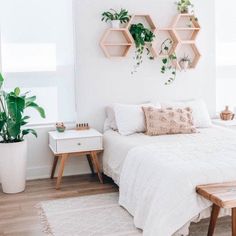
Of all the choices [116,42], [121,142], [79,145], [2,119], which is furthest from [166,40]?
[2,119]

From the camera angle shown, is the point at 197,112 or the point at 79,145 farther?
the point at 197,112

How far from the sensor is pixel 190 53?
5262 millimetres

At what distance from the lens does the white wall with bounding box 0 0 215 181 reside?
4793 mm

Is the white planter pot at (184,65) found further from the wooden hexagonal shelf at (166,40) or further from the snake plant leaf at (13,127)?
the snake plant leaf at (13,127)

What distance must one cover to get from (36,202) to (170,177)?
159 centimetres

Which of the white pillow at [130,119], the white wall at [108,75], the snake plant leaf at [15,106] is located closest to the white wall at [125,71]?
the white wall at [108,75]

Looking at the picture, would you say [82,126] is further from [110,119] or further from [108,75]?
[108,75]

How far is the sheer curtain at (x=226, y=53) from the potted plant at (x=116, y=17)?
4.58 feet

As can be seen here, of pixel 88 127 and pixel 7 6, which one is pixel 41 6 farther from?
pixel 88 127

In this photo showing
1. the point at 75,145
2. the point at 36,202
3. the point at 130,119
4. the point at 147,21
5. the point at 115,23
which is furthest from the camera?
the point at 147,21

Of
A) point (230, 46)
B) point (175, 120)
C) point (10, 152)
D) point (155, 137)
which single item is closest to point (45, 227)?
point (10, 152)

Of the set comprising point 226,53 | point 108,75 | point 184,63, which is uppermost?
point 226,53

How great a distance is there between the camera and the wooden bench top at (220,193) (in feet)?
8.41

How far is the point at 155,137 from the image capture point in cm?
430
